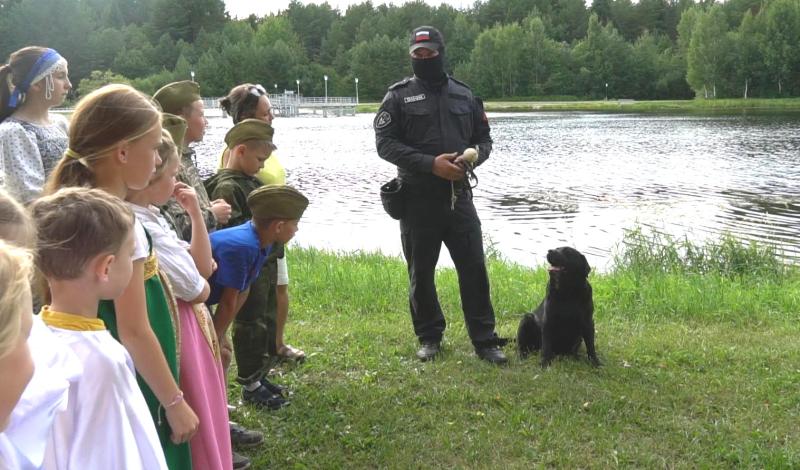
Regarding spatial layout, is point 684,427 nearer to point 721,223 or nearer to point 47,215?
point 47,215

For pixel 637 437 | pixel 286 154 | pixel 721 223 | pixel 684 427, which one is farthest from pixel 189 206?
pixel 286 154

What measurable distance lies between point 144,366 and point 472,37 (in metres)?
118

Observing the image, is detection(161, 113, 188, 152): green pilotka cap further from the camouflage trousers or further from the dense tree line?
the dense tree line

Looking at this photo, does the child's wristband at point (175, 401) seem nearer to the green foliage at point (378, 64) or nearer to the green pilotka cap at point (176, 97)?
the green pilotka cap at point (176, 97)

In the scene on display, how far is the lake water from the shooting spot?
13.2m

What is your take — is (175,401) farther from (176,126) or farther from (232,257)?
(176,126)

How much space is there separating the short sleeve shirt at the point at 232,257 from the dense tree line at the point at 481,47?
252ft

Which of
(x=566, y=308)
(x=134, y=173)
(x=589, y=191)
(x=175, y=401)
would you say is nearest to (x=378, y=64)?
(x=589, y=191)

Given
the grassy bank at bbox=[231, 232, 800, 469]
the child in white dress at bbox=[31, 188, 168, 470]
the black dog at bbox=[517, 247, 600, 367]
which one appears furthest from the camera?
the black dog at bbox=[517, 247, 600, 367]

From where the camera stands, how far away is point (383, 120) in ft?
17.5

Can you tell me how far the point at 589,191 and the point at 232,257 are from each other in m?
16.4

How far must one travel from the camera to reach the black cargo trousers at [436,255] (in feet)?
17.4

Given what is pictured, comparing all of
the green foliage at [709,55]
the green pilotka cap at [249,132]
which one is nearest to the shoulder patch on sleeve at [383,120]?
the green pilotka cap at [249,132]

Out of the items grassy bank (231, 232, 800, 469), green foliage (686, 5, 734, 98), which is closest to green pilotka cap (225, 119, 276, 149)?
grassy bank (231, 232, 800, 469)
